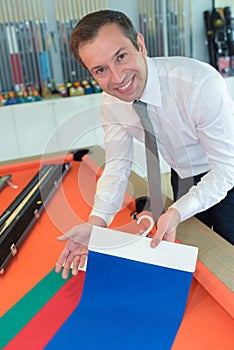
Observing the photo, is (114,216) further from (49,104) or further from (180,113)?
(49,104)

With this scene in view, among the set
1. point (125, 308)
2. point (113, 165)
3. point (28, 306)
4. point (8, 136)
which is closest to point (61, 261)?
point (28, 306)

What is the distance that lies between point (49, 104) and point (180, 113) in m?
2.62

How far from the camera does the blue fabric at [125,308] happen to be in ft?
2.70

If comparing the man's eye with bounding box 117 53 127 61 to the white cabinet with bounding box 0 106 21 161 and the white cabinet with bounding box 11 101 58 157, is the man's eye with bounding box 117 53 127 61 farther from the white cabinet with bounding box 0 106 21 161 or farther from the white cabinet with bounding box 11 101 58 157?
the white cabinet with bounding box 0 106 21 161

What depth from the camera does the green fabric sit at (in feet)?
2.90

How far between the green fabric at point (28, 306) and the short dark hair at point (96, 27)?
0.69 m

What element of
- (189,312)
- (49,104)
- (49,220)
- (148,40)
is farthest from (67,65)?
(189,312)

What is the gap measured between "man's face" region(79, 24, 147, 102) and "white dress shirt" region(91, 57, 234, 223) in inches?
3.3

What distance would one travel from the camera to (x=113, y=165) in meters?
1.40

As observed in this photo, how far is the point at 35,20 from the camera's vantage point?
359cm

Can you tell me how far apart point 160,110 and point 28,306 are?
0.74 m

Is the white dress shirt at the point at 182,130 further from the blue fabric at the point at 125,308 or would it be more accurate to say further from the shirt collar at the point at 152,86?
the blue fabric at the point at 125,308

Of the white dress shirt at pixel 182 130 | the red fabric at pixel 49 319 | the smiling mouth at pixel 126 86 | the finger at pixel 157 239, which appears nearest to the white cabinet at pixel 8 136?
the white dress shirt at pixel 182 130

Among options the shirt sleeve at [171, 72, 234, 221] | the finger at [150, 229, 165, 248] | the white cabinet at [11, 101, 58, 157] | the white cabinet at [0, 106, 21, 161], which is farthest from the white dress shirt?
the white cabinet at [0, 106, 21, 161]
